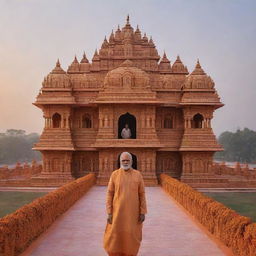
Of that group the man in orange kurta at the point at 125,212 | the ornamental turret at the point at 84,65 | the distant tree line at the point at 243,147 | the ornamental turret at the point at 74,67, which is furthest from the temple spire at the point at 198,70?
the distant tree line at the point at 243,147

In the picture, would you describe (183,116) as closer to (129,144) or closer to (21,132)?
(129,144)

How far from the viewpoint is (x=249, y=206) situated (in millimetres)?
17500

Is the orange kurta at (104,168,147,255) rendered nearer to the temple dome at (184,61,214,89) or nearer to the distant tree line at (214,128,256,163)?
the temple dome at (184,61,214,89)

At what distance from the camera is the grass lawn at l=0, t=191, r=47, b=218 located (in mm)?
16386

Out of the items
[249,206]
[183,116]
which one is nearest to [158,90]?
[183,116]

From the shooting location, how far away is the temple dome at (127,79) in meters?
24.5

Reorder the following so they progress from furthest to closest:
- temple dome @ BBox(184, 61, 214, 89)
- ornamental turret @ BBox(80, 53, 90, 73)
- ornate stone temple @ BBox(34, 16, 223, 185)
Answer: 1. ornamental turret @ BBox(80, 53, 90, 73)
2. temple dome @ BBox(184, 61, 214, 89)
3. ornate stone temple @ BBox(34, 16, 223, 185)

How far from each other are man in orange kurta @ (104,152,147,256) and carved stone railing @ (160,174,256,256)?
2.22 m

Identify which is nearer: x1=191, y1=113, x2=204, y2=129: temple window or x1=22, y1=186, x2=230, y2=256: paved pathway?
x1=22, y1=186, x2=230, y2=256: paved pathway

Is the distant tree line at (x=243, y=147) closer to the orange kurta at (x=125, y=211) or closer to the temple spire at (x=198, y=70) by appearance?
the temple spire at (x=198, y=70)

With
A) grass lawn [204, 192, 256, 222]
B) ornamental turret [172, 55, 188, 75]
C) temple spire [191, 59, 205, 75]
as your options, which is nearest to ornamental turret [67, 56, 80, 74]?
ornamental turret [172, 55, 188, 75]

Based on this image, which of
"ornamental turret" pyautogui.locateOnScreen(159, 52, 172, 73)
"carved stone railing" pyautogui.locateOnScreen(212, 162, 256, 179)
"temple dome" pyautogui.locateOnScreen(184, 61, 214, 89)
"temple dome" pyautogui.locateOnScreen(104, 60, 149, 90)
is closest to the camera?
"temple dome" pyautogui.locateOnScreen(104, 60, 149, 90)

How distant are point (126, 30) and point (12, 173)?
13559 mm

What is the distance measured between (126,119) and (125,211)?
70.6 ft
